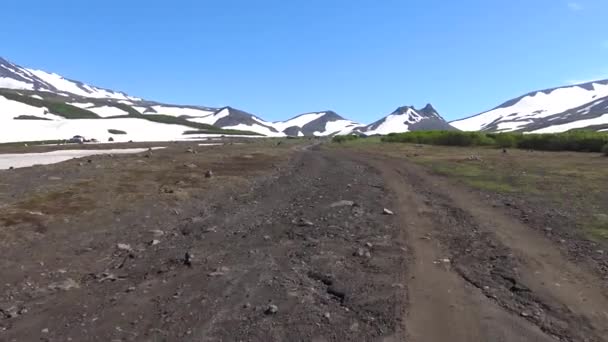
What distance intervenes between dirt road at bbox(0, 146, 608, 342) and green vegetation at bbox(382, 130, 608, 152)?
152ft

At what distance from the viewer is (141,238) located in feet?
48.2

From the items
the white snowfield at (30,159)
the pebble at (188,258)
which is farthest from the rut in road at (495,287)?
the white snowfield at (30,159)

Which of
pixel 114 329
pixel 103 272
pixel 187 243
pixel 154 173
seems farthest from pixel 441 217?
pixel 154 173

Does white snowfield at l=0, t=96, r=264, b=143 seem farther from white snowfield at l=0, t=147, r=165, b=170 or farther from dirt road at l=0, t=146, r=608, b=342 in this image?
dirt road at l=0, t=146, r=608, b=342

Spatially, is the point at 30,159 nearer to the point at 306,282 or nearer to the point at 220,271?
the point at 220,271

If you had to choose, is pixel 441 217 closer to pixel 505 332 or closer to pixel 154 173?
pixel 505 332

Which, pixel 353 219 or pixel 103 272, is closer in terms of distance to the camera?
pixel 103 272

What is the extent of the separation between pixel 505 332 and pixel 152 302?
5.73 meters

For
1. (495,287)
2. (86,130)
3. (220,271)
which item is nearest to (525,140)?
(495,287)

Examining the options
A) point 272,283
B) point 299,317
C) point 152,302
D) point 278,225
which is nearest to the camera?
point 299,317

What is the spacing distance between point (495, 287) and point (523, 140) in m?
65.3

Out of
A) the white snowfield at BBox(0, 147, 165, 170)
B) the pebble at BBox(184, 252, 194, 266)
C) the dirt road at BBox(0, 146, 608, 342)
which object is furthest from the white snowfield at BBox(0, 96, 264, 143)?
the pebble at BBox(184, 252, 194, 266)

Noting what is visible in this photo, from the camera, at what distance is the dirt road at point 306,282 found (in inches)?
320

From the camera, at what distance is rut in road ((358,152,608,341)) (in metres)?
8.01
